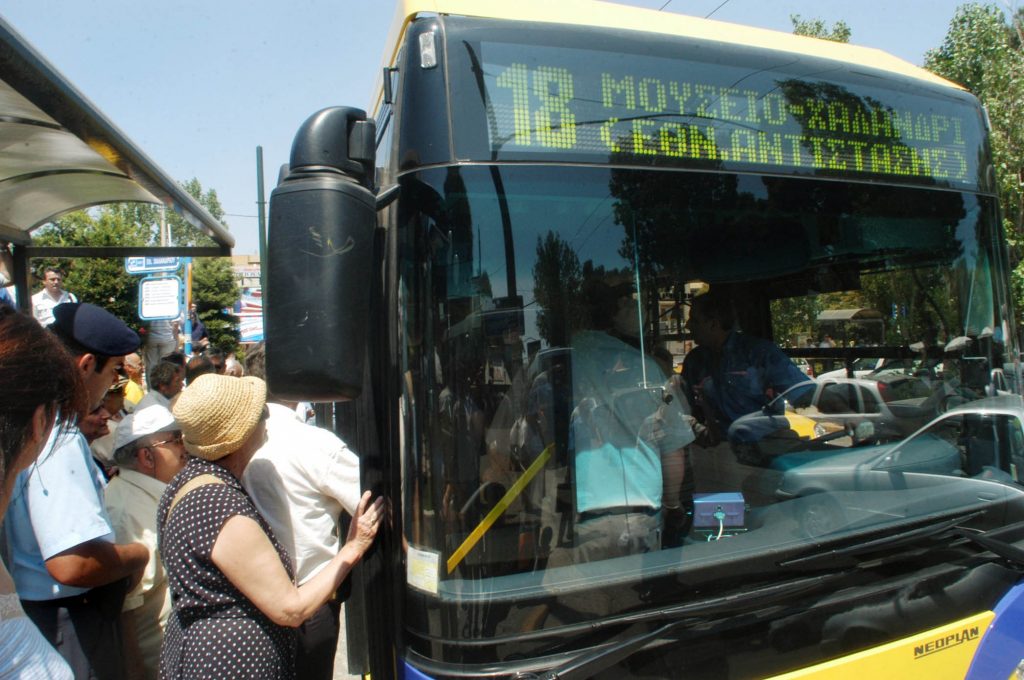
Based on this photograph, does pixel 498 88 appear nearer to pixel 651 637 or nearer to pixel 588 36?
pixel 588 36

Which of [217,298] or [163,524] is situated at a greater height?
[217,298]

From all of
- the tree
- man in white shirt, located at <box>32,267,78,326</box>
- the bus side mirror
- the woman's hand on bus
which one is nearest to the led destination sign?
the bus side mirror

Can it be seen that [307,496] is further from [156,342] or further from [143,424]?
[156,342]

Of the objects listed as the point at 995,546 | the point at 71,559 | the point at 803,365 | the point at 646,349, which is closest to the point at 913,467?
the point at 995,546

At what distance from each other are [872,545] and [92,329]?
2.76 m

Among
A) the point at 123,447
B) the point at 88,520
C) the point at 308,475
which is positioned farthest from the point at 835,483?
the point at 123,447

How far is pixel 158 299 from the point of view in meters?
7.89

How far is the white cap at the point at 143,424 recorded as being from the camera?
3.15 meters

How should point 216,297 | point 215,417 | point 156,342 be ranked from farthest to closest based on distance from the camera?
point 216,297, point 156,342, point 215,417

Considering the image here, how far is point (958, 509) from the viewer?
2.19 metres

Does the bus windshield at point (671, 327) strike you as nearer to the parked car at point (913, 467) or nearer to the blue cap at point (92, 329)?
the parked car at point (913, 467)

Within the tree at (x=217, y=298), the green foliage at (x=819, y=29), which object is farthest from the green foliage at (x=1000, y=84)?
the tree at (x=217, y=298)

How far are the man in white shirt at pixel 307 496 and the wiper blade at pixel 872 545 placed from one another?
137cm

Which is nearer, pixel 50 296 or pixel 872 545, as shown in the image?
pixel 872 545
